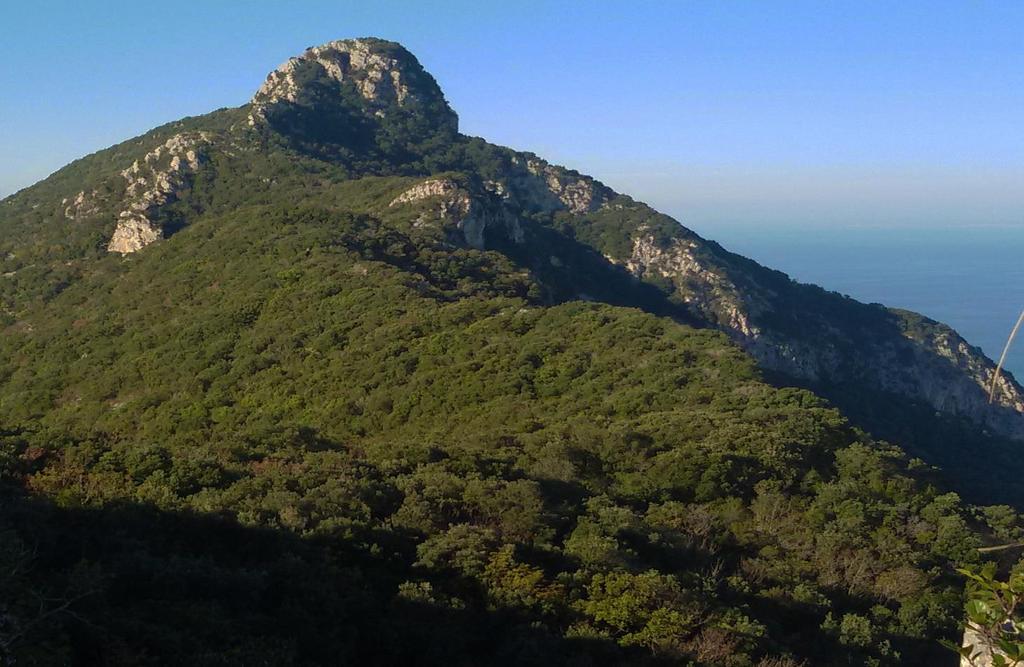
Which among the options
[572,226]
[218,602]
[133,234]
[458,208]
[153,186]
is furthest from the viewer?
[572,226]

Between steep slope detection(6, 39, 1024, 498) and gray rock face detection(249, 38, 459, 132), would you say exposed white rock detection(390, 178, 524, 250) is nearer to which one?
steep slope detection(6, 39, 1024, 498)

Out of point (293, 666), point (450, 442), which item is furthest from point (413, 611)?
point (450, 442)

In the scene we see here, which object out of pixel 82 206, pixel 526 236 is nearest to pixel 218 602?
pixel 526 236

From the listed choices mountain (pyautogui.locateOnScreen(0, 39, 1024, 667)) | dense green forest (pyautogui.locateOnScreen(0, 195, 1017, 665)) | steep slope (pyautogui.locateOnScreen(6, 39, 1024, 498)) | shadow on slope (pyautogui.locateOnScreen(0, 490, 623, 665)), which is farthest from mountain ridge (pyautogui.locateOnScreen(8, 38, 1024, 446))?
shadow on slope (pyautogui.locateOnScreen(0, 490, 623, 665))

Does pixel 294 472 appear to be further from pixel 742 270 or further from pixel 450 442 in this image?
pixel 742 270

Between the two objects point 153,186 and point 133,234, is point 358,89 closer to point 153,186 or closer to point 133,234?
point 153,186

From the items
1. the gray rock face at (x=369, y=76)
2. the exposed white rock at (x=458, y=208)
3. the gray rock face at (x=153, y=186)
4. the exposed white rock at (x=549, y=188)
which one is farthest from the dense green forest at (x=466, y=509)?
the gray rock face at (x=369, y=76)
